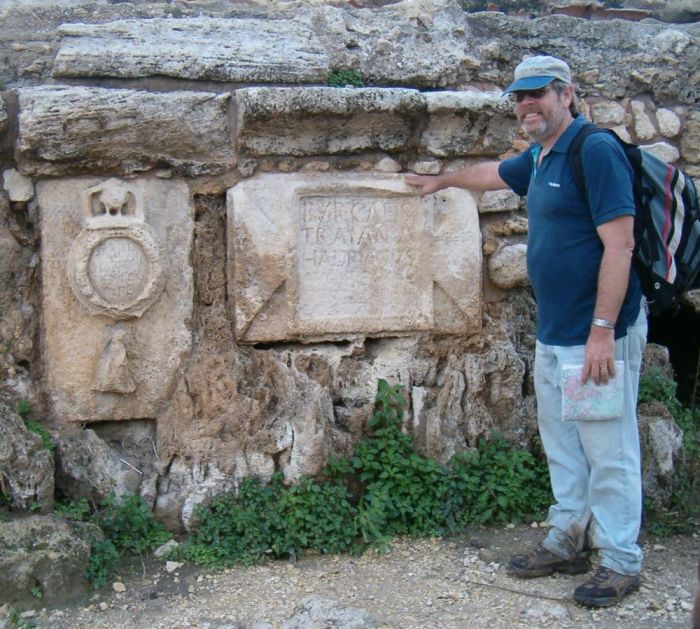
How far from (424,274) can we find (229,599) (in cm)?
153

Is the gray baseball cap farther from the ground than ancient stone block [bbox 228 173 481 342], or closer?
farther from the ground

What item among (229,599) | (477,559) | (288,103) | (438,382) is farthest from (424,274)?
(229,599)

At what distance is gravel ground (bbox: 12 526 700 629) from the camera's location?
3.19 metres

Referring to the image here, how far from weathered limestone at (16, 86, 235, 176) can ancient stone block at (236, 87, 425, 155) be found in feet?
0.45

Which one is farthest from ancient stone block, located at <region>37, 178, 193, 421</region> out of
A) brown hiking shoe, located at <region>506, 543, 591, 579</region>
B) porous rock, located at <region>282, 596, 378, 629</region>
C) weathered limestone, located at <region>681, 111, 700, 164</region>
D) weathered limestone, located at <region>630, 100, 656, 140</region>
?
weathered limestone, located at <region>681, 111, 700, 164</region>

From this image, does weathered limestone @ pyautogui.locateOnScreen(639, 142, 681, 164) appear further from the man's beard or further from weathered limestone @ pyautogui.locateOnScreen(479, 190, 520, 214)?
the man's beard

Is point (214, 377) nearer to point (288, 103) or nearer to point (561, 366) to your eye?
point (288, 103)

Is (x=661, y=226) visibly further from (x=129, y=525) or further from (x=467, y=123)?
(x=129, y=525)

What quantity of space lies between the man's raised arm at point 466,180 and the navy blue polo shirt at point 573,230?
47cm

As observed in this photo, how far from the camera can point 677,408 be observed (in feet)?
14.0

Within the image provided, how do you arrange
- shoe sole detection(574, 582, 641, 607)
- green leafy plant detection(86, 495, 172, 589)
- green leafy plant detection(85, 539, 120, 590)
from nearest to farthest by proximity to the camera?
1. shoe sole detection(574, 582, 641, 607)
2. green leafy plant detection(85, 539, 120, 590)
3. green leafy plant detection(86, 495, 172, 589)

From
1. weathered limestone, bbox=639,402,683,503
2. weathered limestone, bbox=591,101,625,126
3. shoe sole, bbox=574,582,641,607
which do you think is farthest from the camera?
→ weathered limestone, bbox=591,101,625,126

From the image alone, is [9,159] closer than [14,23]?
Yes

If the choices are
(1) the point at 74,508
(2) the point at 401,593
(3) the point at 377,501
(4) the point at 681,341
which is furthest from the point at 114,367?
(4) the point at 681,341
